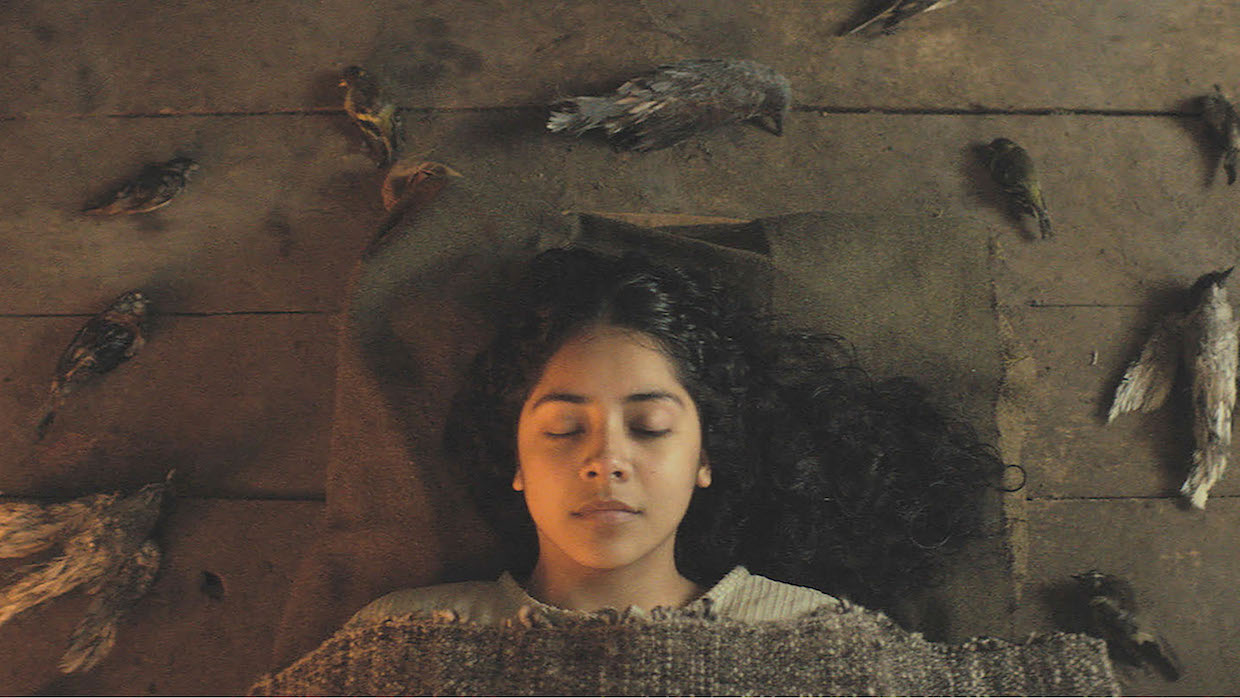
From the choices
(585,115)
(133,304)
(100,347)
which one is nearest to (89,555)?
(100,347)

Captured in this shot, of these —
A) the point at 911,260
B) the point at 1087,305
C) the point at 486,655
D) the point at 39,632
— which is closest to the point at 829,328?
the point at 911,260

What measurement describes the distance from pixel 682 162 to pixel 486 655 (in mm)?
1493

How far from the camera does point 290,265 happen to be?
2.55 metres

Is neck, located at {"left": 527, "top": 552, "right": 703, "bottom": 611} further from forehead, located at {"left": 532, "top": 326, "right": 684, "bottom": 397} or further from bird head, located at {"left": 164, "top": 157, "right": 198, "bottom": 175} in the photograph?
bird head, located at {"left": 164, "top": 157, "right": 198, "bottom": 175}

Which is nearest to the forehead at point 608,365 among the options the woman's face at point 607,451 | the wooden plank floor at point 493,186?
the woman's face at point 607,451

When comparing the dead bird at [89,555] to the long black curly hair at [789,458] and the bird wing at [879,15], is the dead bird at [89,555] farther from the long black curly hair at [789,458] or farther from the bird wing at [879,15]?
the bird wing at [879,15]

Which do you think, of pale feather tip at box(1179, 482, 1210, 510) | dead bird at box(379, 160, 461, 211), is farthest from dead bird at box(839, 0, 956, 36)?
pale feather tip at box(1179, 482, 1210, 510)

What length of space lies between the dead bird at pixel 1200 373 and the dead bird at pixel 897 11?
1113 millimetres

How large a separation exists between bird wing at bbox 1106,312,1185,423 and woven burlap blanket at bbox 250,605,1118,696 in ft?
2.66

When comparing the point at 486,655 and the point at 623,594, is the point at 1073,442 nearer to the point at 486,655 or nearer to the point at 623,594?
the point at 623,594

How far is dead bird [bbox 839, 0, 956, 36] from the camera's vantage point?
262 cm

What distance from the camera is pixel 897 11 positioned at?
2.65 meters

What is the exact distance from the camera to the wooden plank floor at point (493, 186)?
2.42 meters

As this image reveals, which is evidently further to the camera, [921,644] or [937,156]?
[937,156]
